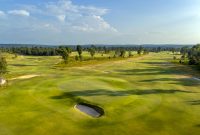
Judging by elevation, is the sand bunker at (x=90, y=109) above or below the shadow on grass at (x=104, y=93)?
below

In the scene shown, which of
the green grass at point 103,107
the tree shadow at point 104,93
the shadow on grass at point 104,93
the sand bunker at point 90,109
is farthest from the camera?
the tree shadow at point 104,93

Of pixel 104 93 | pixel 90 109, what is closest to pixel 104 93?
pixel 104 93

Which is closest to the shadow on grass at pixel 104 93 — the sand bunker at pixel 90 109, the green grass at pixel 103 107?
the green grass at pixel 103 107

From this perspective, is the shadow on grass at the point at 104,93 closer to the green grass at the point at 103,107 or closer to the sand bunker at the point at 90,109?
the green grass at the point at 103,107

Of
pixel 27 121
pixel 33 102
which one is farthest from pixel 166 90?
pixel 27 121

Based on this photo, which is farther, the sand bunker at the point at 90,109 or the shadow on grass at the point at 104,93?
the shadow on grass at the point at 104,93

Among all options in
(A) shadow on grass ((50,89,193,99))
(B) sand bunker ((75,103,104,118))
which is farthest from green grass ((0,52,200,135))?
(B) sand bunker ((75,103,104,118))

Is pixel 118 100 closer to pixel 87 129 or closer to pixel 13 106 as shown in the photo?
pixel 87 129

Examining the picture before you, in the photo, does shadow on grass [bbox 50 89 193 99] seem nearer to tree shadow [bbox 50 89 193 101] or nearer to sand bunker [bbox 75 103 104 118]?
tree shadow [bbox 50 89 193 101]

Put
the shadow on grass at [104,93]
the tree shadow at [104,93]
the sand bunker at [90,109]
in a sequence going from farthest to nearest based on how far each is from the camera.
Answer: the tree shadow at [104,93]
the shadow on grass at [104,93]
the sand bunker at [90,109]

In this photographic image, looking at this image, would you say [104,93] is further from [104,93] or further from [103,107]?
[103,107]
